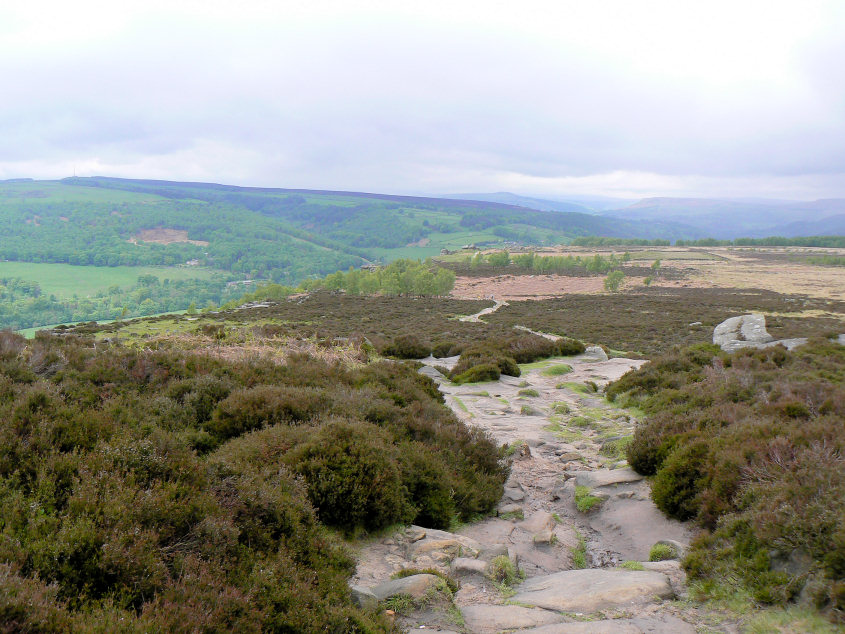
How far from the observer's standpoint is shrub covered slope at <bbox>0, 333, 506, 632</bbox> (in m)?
3.37

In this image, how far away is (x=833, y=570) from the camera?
4.05 m

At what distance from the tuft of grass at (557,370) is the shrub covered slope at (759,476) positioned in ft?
21.8

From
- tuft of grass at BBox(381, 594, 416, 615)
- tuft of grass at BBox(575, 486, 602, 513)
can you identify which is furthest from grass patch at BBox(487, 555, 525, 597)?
tuft of grass at BBox(575, 486, 602, 513)

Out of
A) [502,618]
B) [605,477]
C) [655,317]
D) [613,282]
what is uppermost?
[502,618]

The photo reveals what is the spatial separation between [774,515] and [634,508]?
2807 mm

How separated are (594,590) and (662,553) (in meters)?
1.58

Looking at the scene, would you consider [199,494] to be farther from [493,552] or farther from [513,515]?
[513,515]

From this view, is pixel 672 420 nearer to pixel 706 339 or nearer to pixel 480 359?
pixel 480 359

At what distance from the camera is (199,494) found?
441 centimetres

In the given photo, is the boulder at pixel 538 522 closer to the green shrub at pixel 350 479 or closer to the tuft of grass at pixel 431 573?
the green shrub at pixel 350 479

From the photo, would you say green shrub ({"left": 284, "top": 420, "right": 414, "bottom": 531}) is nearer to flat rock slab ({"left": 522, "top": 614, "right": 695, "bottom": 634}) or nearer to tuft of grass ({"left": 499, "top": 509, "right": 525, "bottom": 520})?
tuft of grass ({"left": 499, "top": 509, "right": 525, "bottom": 520})

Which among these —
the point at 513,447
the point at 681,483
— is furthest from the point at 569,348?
the point at 681,483

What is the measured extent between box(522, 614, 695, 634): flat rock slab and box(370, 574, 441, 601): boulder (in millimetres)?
980

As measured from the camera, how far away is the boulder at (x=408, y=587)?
15.0 ft
